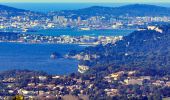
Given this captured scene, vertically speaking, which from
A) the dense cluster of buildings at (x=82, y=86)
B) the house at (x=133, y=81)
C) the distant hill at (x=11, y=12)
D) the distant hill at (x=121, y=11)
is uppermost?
the dense cluster of buildings at (x=82, y=86)

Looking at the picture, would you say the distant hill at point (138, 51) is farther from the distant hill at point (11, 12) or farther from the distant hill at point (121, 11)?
the distant hill at point (121, 11)

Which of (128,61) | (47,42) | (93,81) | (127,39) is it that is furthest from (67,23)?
(93,81)

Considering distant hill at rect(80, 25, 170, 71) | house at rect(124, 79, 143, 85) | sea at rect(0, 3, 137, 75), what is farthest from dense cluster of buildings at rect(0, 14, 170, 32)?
house at rect(124, 79, 143, 85)

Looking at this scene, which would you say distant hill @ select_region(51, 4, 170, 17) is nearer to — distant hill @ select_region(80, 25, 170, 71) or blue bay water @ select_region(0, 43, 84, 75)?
blue bay water @ select_region(0, 43, 84, 75)

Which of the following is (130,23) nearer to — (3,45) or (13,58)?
(3,45)

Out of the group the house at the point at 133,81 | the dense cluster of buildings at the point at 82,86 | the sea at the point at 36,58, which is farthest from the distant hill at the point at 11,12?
the house at the point at 133,81

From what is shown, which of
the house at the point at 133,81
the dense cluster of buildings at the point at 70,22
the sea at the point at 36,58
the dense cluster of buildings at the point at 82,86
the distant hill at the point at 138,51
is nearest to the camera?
the dense cluster of buildings at the point at 82,86

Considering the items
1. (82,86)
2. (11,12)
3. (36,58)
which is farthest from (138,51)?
(11,12)

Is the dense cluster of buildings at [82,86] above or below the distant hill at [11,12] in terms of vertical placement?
above

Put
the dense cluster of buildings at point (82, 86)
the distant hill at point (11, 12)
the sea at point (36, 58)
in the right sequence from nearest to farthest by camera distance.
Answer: the dense cluster of buildings at point (82, 86), the sea at point (36, 58), the distant hill at point (11, 12)
